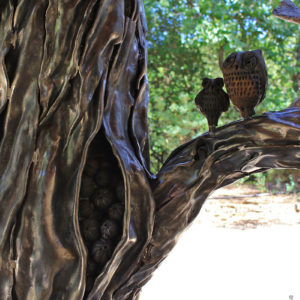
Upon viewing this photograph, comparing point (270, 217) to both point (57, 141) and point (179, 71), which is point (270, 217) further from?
point (57, 141)

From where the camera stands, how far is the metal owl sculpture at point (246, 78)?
61 centimetres

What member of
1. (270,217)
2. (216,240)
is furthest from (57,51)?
(270,217)

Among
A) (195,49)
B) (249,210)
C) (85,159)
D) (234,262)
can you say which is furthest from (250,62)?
(249,210)

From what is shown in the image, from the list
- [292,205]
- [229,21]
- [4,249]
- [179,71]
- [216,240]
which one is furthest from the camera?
[292,205]

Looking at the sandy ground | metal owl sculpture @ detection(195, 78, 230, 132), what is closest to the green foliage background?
the sandy ground

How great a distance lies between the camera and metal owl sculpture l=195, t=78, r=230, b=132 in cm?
65

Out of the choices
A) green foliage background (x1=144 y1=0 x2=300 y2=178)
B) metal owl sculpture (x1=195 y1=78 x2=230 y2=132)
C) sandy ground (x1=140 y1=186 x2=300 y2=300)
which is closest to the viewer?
metal owl sculpture (x1=195 y1=78 x2=230 y2=132)

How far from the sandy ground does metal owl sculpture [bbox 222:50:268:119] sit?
0.54 ft

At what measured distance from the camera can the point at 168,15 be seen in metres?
3.11

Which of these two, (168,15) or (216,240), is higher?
(168,15)

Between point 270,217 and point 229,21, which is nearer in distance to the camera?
point 229,21

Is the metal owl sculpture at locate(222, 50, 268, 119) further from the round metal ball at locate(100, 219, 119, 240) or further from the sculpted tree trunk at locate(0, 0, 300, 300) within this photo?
the round metal ball at locate(100, 219, 119, 240)

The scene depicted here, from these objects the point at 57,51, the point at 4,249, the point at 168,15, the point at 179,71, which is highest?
the point at 168,15

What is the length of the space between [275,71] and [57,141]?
3.09 m
